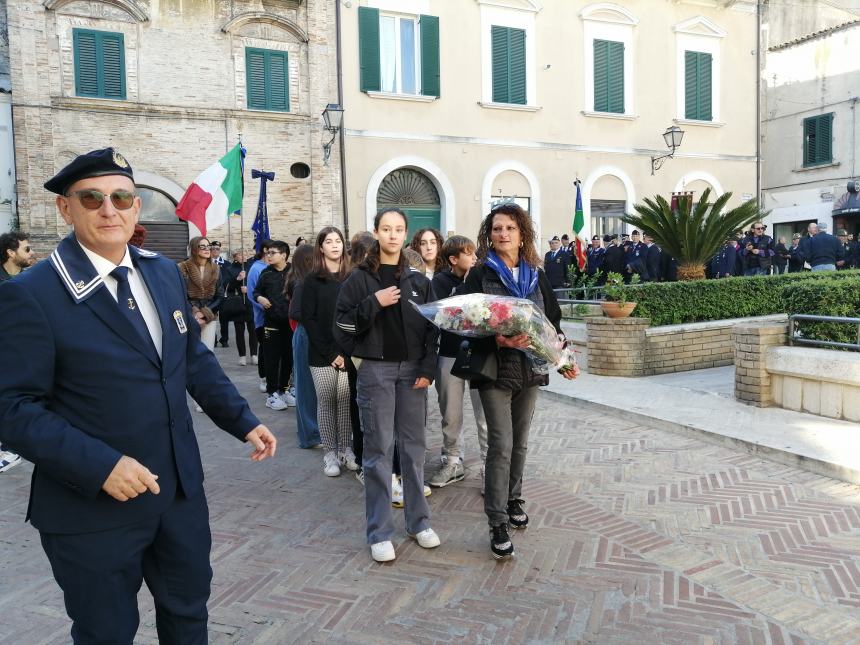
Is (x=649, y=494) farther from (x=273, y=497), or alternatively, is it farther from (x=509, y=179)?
(x=509, y=179)

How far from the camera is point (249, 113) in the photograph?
16.5 metres

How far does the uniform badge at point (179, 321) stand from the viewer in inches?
93.9

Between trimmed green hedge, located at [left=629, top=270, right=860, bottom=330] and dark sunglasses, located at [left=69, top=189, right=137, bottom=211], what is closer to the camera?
dark sunglasses, located at [left=69, top=189, right=137, bottom=211]

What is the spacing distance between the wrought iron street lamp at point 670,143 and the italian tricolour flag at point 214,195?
11967 mm

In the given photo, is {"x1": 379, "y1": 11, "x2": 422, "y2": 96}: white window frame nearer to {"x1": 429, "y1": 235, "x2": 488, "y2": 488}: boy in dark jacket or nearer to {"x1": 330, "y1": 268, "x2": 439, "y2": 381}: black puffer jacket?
{"x1": 429, "y1": 235, "x2": 488, "y2": 488}: boy in dark jacket

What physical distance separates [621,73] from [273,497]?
18.1 metres

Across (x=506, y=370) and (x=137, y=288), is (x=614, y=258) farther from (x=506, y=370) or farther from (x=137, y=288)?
(x=137, y=288)

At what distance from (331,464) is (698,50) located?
19918mm

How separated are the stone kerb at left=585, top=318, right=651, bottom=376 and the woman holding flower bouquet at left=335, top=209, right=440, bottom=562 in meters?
5.57

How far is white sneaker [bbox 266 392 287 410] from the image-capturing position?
825cm

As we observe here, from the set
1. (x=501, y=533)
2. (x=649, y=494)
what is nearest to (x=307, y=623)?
(x=501, y=533)

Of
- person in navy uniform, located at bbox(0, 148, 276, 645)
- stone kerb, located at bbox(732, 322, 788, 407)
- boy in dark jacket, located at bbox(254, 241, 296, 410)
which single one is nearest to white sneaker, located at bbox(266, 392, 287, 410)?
boy in dark jacket, located at bbox(254, 241, 296, 410)

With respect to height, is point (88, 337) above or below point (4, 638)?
above

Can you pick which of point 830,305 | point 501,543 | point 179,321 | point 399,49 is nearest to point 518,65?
point 399,49
